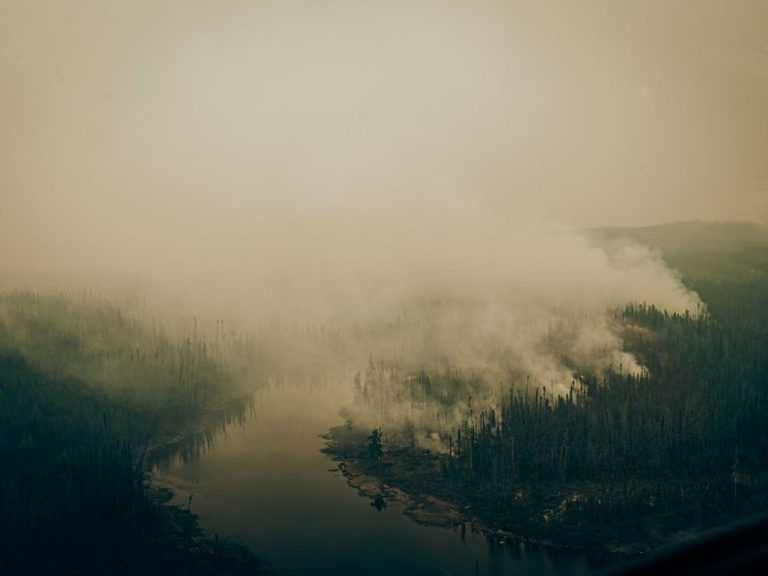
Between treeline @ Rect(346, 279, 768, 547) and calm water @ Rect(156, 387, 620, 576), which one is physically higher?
treeline @ Rect(346, 279, 768, 547)

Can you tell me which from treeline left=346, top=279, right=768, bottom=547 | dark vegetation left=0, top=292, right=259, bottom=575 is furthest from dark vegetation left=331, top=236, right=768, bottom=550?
dark vegetation left=0, top=292, right=259, bottom=575

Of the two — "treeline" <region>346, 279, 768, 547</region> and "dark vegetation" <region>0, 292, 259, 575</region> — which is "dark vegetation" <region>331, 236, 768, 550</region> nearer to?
"treeline" <region>346, 279, 768, 547</region>

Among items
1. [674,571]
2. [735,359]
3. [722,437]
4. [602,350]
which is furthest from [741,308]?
[674,571]

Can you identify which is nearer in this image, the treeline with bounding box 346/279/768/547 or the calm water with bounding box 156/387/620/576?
the calm water with bounding box 156/387/620/576

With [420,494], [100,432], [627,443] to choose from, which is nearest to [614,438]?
[627,443]

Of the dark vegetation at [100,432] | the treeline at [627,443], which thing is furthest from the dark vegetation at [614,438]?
the dark vegetation at [100,432]

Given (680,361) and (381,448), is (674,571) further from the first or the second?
(680,361)
